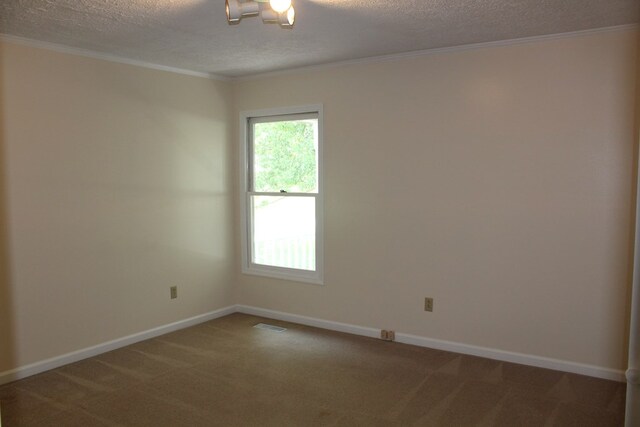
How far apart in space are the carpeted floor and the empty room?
20 millimetres

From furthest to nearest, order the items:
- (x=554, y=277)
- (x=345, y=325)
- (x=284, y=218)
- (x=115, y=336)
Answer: (x=284, y=218), (x=345, y=325), (x=115, y=336), (x=554, y=277)

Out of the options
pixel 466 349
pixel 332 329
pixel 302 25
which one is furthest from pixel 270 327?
pixel 302 25

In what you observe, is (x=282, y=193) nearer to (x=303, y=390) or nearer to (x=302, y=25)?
(x=302, y=25)

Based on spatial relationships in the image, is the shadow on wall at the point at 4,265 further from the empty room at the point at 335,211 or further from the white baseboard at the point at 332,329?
the white baseboard at the point at 332,329

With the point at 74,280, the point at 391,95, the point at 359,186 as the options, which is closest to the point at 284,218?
the point at 359,186

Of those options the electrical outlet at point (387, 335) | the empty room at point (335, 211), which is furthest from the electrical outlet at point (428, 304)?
the electrical outlet at point (387, 335)

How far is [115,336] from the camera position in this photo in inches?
170

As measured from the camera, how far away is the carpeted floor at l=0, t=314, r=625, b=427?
10.1 feet

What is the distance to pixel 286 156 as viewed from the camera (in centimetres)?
507

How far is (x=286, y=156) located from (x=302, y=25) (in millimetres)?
1839

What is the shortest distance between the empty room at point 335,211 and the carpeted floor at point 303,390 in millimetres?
20

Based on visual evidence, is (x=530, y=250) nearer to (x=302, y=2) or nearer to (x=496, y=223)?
(x=496, y=223)

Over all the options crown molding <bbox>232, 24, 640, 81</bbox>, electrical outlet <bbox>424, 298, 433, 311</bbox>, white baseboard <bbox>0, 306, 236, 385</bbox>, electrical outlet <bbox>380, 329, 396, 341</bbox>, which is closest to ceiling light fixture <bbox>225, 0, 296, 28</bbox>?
crown molding <bbox>232, 24, 640, 81</bbox>

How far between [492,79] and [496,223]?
1.10m
